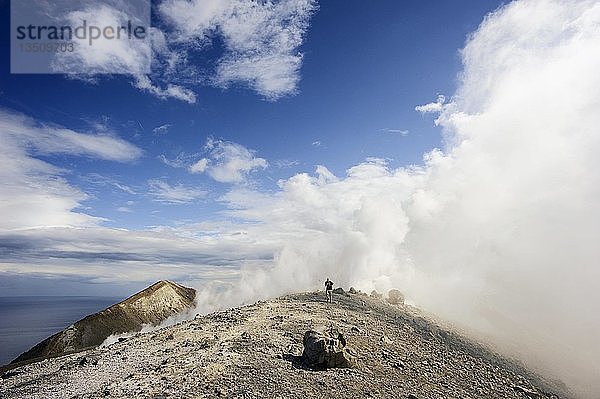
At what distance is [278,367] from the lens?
827 inches

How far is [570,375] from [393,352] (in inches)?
705

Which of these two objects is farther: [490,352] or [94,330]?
[94,330]

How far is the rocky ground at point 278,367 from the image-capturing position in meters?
19.3

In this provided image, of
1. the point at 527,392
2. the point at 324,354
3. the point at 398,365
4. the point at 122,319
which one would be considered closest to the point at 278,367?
the point at 324,354

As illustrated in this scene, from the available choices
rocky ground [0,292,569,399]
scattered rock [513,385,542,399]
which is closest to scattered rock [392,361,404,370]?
rocky ground [0,292,569,399]

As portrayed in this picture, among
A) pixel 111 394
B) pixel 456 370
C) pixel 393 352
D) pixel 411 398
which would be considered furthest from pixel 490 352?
pixel 111 394

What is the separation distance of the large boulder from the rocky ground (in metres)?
0.43

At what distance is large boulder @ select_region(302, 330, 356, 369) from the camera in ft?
69.7

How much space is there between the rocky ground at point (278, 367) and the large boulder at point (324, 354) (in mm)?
427

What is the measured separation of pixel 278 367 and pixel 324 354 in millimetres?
2757

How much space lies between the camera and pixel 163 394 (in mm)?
18172

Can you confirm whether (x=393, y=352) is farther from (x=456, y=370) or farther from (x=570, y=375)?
(x=570, y=375)

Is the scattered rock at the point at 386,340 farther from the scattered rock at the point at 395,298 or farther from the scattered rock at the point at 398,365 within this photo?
the scattered rock at the point at 395,298

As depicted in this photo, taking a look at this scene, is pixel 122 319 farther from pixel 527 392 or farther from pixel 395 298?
pixel 527 392
